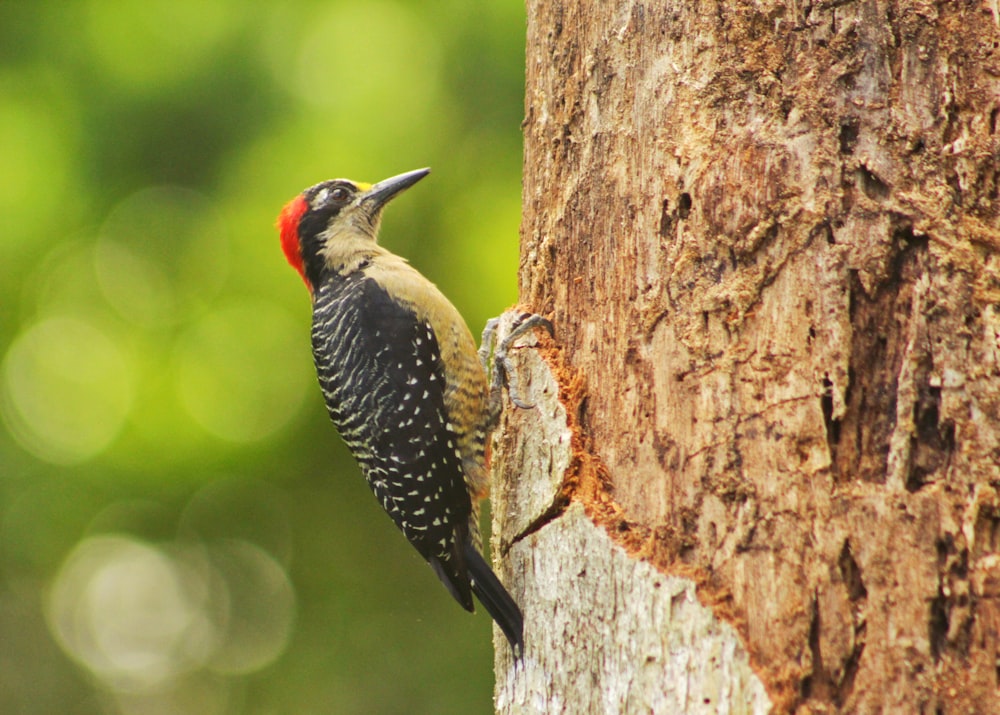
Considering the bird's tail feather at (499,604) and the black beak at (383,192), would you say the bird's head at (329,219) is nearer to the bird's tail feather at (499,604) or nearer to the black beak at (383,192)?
the black beak at (383,192)

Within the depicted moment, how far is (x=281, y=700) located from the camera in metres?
8.62

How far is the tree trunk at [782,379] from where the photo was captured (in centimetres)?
245

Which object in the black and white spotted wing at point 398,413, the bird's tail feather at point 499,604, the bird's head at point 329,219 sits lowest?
the bird's tail feather at point 499,604

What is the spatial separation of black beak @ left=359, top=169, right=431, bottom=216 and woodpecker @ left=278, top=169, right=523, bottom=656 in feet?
1.27

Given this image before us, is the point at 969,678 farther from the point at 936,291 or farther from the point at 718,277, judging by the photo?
the point at 718,277

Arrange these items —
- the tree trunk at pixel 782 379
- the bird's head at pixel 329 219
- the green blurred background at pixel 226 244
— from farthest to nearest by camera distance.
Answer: the green blurred background at pixel 226 244 < the bird's head at pixel 329 219 < the tree trunk at pixel 782 379

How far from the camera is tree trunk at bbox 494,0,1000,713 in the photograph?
96.5 inches

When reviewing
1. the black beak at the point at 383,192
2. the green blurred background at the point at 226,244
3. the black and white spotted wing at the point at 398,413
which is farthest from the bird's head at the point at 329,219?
the green blurred background at the point at 226,244

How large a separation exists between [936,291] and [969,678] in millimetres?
874

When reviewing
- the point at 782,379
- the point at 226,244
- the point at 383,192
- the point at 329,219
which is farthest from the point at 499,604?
the point at 226,244

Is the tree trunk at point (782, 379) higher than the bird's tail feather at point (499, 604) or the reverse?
higher

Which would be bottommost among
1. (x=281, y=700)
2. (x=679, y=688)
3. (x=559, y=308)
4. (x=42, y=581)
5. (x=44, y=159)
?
(x=281, y=700)

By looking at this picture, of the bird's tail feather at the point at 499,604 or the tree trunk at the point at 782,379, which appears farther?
the bird's tail feather at the point at 499,604

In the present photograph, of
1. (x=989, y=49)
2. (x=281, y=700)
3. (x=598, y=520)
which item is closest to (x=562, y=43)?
(x=989, y=49)
